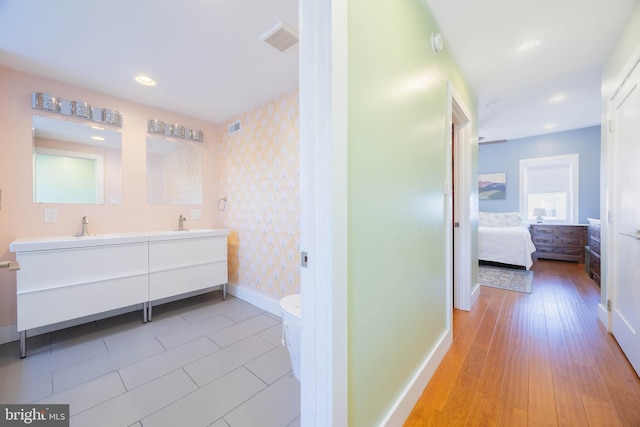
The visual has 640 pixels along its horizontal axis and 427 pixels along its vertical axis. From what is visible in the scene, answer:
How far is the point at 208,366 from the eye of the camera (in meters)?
1.71

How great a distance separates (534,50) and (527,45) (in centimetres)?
15

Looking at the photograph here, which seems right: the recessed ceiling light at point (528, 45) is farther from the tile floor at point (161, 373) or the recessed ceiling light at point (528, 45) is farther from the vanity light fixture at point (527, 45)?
the tile floor at point (161, 373)

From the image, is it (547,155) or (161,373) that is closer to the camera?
(161,373)

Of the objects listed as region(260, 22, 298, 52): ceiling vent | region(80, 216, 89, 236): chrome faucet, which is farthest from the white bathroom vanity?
region(260, 22, 298, 52): ceiling vent

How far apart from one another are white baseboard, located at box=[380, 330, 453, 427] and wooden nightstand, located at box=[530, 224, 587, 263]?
4.74m

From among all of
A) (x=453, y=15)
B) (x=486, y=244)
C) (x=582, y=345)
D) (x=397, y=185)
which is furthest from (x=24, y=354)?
(x=486, y=244)

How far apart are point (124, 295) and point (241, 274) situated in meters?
1.18

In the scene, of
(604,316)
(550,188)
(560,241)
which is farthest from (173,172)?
(550,188)

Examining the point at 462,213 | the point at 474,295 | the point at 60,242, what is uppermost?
the point at 462,213

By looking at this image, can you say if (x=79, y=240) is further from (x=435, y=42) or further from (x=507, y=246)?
(x=507, y=246)

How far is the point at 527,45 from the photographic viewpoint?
79.1 inches

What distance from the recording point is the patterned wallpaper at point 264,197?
2471mm

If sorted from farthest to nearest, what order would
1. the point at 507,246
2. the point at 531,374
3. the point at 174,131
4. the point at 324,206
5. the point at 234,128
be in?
1. the point at 507,246
2. the point at 234,128
3. the point at 174,131
4. the point at 531,374
5. the point at 324,206

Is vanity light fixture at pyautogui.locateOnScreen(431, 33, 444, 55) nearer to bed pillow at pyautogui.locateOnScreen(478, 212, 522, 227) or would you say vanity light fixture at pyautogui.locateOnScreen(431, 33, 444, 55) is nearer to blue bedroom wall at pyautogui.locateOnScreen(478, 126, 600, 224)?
bed pillow at pyautogui.locateOnScreen(478, 212, 522, 227)
